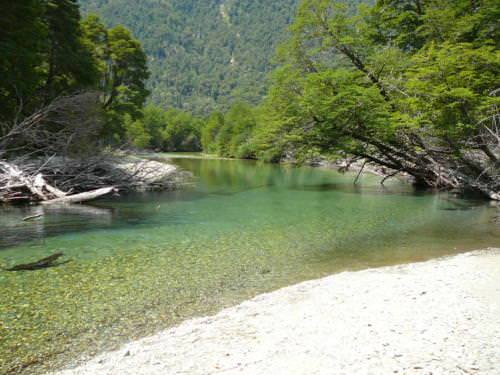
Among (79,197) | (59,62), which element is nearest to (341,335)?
(79,197)

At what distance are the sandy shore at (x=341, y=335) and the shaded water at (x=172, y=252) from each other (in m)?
0.88

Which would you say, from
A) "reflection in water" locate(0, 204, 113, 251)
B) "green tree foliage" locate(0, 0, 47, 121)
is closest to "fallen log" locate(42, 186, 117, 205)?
"reflection in water" locate(0, 204, 113, 251)

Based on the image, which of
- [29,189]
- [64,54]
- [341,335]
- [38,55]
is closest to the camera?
[341,335]

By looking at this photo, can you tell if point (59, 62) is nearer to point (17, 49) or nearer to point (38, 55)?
point (38, 55)

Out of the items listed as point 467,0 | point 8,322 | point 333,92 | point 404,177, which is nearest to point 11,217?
point 8,322

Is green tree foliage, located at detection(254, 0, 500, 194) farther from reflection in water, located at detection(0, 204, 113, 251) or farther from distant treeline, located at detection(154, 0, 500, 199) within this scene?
reflection in water, located at detection(0, 204, 113, 251)

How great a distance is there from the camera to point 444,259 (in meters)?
9.11

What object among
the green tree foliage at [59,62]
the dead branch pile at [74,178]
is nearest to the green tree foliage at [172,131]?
the green tree foliage at [59,62]

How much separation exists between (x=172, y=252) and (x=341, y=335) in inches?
237

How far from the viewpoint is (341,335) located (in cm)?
485

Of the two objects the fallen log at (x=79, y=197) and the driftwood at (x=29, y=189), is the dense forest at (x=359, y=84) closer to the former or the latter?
the driftwood at (x=29, y=189)

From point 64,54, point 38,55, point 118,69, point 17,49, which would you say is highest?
point 118,69

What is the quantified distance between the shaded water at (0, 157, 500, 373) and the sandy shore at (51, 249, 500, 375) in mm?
880

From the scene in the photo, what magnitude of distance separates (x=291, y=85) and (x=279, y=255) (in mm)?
18284
